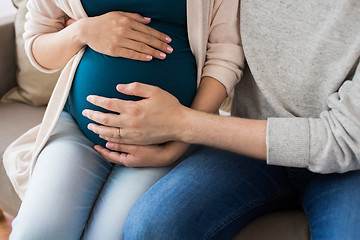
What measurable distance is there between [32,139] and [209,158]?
1.82 feet

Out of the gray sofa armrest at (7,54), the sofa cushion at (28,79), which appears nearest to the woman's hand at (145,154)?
the sofa cushion at (28,79)

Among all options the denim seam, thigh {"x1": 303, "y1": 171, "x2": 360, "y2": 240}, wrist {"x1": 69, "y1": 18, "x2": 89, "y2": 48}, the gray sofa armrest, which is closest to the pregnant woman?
wrist {"x1": 69, "y1": 18, "x2": 89, "y2": 48}

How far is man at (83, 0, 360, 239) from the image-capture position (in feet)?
2.85

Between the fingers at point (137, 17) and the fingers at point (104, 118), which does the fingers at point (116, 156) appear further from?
the fingers at point (137, 17)

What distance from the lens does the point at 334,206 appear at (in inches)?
34.3

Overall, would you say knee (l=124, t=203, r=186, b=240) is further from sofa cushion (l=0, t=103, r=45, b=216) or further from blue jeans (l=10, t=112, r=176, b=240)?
sofa cushion (l=0, t=103, r=45, b=216)

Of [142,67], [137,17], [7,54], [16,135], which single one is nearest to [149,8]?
[137,17]

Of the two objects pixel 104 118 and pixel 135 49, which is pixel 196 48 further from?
pixel 104 118

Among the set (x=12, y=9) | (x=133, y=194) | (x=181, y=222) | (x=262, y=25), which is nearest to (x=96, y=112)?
(x=133, y=194)

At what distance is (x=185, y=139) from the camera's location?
3.24ft

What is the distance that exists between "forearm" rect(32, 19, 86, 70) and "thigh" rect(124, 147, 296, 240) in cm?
44

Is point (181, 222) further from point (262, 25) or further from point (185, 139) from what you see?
point (262, 25)

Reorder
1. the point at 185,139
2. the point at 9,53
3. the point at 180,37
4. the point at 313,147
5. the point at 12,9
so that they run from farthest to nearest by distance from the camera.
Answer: the point at 12,9 → the point at 9,53 → the point at 180,37 → the point at 185,139 → the point at 313,147

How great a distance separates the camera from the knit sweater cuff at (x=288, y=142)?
0.88 metres
